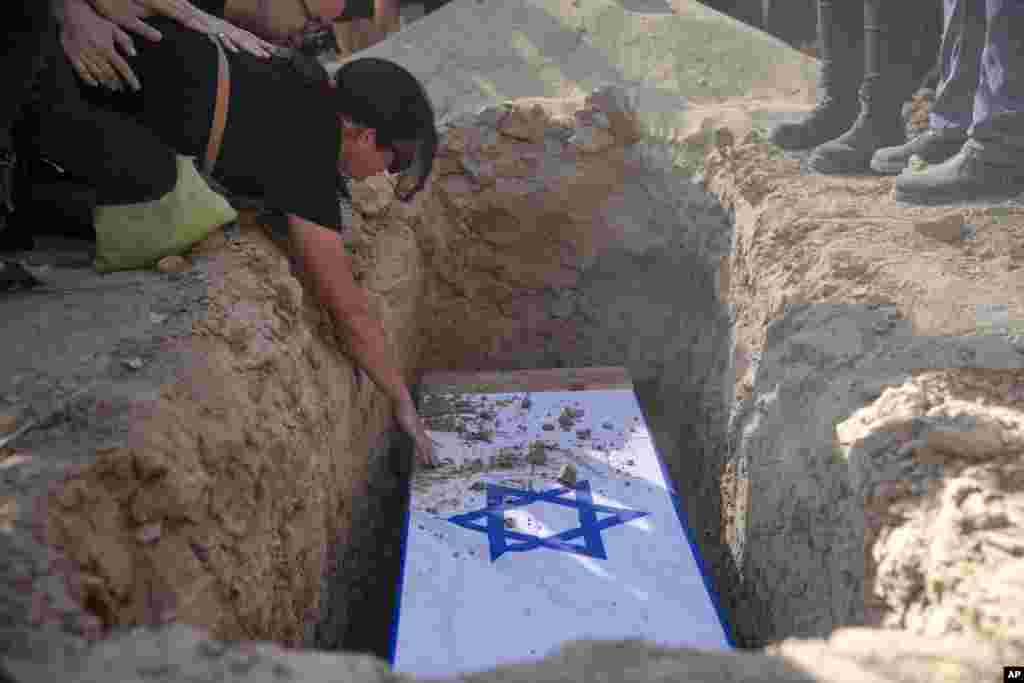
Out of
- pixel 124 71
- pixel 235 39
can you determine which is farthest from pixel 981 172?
pixel 124 71

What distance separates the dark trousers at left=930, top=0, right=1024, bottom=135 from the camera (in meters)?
2.70

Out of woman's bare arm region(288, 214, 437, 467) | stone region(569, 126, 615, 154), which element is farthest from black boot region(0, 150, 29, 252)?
stone region(569, 126, 615, 154)

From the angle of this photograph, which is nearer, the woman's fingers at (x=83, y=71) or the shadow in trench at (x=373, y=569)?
the woman's fingers at (x=83, y=71)

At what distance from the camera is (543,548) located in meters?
2.48

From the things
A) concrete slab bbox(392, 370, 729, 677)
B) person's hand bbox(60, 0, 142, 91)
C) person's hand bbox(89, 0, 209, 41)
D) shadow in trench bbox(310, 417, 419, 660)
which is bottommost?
shadow in trench bbox(310, 417, 419, 660)

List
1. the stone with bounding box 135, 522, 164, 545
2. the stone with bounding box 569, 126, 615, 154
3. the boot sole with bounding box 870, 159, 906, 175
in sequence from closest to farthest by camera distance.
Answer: the stone with bounding box 135, 522, 164, 545
the boot sole with bounding box 870, 159, 906, 175
the stone with bounding box 569, 126, 615, 154

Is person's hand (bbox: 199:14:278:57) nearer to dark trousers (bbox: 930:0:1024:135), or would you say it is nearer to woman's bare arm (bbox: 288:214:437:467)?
woman's bare arm (bbox: 288:214:437:467)

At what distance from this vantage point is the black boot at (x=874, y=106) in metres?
3.30

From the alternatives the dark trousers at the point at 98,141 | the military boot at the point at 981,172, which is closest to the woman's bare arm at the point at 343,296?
the dark trousers at the point at 98,141

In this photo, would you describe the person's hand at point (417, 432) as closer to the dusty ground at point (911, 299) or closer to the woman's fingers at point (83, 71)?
the dusty ground at point (911, 299)

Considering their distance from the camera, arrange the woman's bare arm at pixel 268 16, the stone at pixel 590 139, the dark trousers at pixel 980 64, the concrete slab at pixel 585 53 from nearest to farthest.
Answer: the dark trousers at pixel 980 64, the woman's bare arm at pixel 268 16, the stone at pixel 590 139, the concrete slab at pixel 585 53

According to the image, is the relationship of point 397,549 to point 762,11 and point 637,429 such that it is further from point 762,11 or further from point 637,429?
point 762,11

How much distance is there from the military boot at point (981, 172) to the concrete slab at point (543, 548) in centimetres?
127

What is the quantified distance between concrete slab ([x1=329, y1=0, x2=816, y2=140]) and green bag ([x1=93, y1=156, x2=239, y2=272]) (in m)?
2.95
